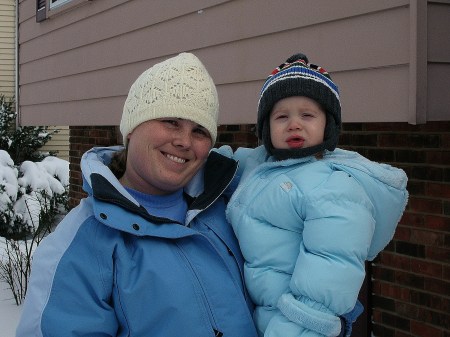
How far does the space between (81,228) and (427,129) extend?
252 cm

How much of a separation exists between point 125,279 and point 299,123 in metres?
0.74

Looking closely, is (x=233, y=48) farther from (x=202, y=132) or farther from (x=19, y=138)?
(x=19, y=138)

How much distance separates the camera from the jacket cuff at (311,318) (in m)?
1.74

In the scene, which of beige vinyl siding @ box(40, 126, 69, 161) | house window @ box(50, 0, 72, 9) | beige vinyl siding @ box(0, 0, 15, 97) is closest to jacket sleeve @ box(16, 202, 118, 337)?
house window @ box(50, 0, 72, 9)

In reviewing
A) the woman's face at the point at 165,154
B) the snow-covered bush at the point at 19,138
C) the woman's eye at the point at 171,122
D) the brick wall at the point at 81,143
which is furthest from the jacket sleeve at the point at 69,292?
the snow-covered bush at the point at 19,138

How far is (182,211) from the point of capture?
2029 millimetres

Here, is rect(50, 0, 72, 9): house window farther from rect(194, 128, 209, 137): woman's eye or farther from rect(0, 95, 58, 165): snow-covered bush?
rect(0, 95, 58, 165): snow-covered bush

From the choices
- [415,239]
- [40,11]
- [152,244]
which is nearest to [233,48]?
[415,239]

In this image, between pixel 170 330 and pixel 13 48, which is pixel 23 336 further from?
pixel 13 48

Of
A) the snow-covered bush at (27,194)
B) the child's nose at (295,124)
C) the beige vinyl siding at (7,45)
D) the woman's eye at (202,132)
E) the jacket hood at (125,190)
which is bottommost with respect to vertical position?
the snow-covered bush at (27,194)

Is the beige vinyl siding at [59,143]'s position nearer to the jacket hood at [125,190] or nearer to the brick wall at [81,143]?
the brick wall at [81,143]

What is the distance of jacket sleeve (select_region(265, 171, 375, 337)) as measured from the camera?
1752 millimetres

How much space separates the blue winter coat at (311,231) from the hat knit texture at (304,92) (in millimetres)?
36

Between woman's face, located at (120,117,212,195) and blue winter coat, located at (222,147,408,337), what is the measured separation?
220 mm
